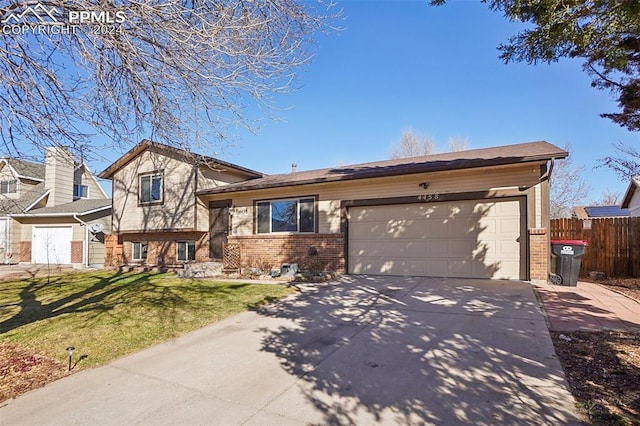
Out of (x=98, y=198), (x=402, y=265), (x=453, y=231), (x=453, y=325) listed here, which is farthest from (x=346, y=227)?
(x=98, y=198)

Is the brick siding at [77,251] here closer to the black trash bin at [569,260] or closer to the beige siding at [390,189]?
the beige siding at [390,189]

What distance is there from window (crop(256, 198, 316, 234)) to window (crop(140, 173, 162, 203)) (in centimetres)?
468

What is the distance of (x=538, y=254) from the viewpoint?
7891mm

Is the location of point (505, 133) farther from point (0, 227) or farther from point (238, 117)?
point (0, 227)

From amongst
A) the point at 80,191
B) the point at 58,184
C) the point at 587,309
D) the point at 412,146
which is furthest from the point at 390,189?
the point at 80,191

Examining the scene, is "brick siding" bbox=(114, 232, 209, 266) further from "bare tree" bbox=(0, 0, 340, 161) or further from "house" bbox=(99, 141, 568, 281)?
"bare tree" bbox=(0, 0, 340, 161)

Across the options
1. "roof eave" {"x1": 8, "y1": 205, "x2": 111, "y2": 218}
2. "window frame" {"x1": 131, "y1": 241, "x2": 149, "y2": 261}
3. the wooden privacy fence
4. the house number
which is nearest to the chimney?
"roof eave" {"x1": 8, "y1": 205, "x2": 111, "y2": 218}

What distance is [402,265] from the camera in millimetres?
9422

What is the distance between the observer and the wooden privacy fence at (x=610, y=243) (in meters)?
9.80

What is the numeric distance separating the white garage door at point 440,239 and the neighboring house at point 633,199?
10.9 meters

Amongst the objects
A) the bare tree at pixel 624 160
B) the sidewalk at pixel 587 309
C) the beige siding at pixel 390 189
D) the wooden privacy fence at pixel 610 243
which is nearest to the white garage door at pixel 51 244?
the beige siding at pixel 390 189

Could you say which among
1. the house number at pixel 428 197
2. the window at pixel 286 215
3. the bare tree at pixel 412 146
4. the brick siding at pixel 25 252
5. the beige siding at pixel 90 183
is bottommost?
the brick siding at pixel 25 252

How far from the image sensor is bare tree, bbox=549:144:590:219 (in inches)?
996

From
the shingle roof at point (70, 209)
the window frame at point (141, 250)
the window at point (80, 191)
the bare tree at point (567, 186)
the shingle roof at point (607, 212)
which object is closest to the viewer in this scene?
the window frame at point (141, 250)
